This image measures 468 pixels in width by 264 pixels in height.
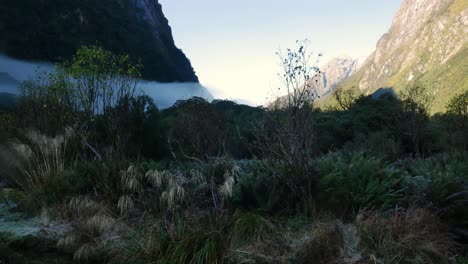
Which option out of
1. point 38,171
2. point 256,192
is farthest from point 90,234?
point 38,171

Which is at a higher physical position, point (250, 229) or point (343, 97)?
point (343, 97)

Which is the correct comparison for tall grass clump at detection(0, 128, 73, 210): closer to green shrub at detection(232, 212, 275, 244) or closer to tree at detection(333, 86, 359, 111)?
green shrub at detection(232, 212, 275, 244)

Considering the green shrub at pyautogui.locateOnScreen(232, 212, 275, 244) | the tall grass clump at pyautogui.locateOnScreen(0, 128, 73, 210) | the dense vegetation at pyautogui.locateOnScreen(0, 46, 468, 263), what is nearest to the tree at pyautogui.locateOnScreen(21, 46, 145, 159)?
the dense vegetation at pyautogui.locateOnScreen(0, 46, 468, 263)

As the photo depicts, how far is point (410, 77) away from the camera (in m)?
176

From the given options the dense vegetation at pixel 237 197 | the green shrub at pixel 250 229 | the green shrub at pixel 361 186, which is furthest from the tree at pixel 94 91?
the green shrub at pixel 361 186

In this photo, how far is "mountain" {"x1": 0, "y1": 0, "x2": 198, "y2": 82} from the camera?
201 feet

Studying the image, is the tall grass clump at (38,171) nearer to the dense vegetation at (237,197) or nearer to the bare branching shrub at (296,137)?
the dense vegetation at (237,197)

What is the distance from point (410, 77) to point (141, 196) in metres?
191

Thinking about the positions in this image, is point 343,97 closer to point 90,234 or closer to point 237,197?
point 237,197

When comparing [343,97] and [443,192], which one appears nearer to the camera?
[443,192]

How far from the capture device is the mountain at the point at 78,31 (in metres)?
61.3

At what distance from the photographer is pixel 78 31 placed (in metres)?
70.0

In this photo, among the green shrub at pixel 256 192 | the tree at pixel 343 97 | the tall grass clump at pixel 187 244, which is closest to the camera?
the tall grass clump at pixel 187 244

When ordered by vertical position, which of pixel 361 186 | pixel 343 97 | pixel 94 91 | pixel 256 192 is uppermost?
pixel 343 97
